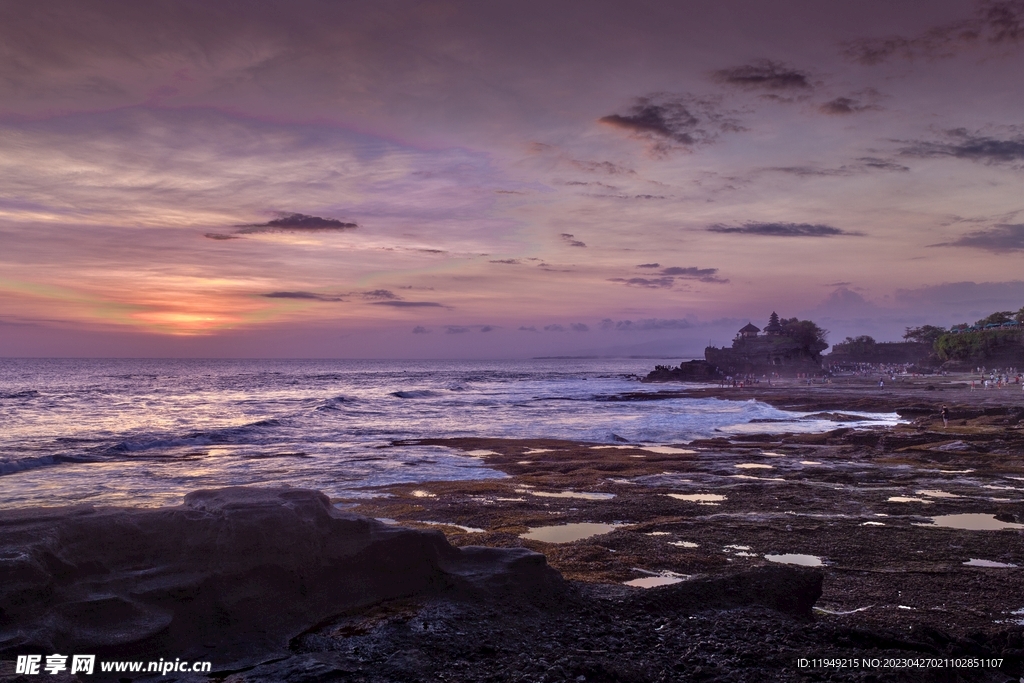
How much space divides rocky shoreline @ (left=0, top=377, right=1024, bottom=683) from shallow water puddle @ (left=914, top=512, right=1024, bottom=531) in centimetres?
8

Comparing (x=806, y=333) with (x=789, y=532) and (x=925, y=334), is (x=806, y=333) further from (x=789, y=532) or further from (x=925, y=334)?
(x=789, y=532)

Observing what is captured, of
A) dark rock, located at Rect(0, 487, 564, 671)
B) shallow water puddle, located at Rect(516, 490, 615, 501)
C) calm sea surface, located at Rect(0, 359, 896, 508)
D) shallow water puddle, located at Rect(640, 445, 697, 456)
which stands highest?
dark rock, located at Rect(0, 487, 564, 671)

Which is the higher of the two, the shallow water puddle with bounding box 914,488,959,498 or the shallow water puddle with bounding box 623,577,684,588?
the shallow water puddle with bounding box 914,488,959,498

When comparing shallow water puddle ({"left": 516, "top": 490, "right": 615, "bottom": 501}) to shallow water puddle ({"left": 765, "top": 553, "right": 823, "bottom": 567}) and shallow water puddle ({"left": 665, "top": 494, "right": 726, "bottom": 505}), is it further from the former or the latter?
shallow water puddle ({"left": 765, "top": 553, "right": 823, "bottom": 567})

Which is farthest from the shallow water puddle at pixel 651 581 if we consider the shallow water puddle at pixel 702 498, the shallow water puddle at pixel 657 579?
the shallow water puddle at pixel 702 498

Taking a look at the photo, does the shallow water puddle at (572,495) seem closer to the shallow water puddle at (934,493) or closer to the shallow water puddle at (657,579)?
the shallow water puddle at (657,579)

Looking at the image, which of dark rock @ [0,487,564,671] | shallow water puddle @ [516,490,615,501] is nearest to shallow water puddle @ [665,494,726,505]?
shallow water puddle @ [516,490,615,501]

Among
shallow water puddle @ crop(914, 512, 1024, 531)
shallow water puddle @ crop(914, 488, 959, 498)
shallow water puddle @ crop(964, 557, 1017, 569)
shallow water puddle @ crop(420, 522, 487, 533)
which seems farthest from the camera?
shallow water puddle @ crop(914, 488, 959, 498)

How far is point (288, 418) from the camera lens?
40438mm

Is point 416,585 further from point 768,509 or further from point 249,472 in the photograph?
point 249,472

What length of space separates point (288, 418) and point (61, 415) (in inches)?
573

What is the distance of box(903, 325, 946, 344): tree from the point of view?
5477 inches

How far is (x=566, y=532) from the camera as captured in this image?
1230 cm

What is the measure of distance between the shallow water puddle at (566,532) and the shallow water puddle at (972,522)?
20.8ft
